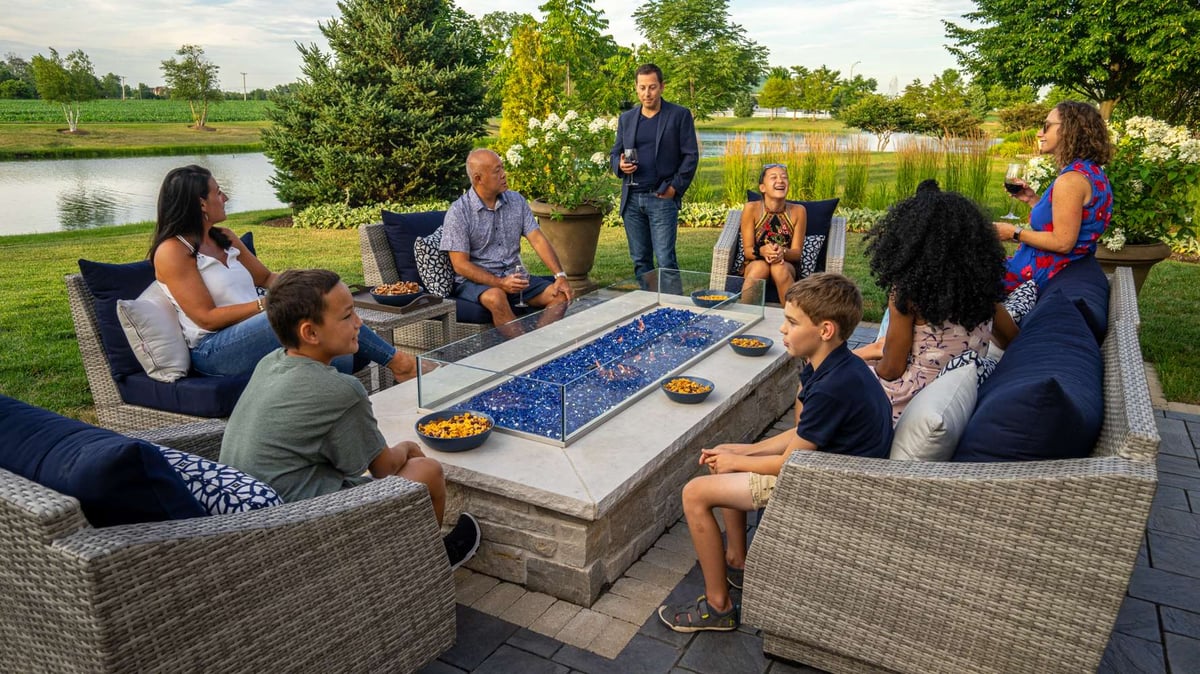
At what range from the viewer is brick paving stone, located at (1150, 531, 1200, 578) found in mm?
2729

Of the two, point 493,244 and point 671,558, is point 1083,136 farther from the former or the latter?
point 493,244

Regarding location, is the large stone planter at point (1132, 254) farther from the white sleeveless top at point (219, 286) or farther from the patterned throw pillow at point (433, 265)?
the white sleeveless top at point (219, 286)

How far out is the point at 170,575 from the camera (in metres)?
1.42

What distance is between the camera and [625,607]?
2465mm

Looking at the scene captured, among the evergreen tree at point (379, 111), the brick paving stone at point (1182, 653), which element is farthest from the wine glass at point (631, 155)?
the evergreen tree at point (379, 111)

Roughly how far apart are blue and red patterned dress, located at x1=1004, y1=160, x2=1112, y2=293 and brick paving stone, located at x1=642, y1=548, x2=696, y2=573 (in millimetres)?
2034

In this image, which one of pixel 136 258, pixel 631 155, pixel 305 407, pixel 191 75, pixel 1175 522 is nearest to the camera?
pixel 305 407

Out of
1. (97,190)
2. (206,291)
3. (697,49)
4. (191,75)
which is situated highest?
(191,75)

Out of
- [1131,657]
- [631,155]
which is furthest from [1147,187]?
[1131,657]

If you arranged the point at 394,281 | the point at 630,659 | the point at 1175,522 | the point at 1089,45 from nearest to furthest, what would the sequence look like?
the point at 630,659, the point at 1175,522, the point at 394,281, the point at 1089,45

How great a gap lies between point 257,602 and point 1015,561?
1.70 metres

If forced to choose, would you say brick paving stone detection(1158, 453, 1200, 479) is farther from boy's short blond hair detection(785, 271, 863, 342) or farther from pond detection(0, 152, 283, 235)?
pond detection(0, 152, 283, 235)

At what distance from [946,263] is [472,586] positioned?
1.94m

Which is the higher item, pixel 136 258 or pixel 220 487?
pixel 220 487
